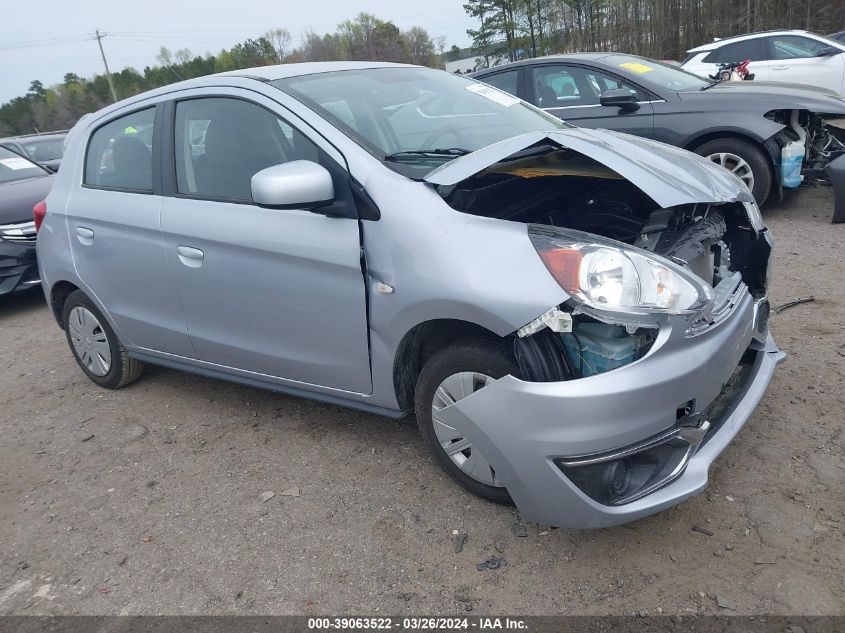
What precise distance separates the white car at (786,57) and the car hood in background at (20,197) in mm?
8482

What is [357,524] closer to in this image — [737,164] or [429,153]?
[429,153]

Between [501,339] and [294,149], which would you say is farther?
[294,149]

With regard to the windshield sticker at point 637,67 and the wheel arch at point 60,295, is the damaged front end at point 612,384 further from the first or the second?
the windshield sticker at point 637,67

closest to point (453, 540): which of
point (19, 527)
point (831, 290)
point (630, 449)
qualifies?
point (630, 449)

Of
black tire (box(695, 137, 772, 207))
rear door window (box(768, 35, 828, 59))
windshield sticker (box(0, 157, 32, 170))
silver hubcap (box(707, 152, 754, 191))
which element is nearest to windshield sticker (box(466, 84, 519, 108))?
black tire (box(695, 137, 772, 207))

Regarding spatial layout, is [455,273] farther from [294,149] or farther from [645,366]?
[294,149]

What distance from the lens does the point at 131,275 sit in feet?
11.9

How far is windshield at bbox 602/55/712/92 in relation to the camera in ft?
21.0

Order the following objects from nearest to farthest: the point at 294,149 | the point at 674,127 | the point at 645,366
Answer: the point at 645,366, the point at 294,149, the point at 674,127

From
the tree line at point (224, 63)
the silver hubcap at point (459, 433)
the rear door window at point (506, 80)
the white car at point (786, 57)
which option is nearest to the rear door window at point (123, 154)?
the silver hubcap at point (459, 433)

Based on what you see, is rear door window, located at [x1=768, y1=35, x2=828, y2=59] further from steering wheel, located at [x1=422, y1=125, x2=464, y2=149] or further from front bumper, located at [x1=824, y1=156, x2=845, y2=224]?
steering wheel, located at [x1=422, y1=125, x2=464, y2=149]

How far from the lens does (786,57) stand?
34.2 feet

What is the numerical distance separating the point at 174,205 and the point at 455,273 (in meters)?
1.69

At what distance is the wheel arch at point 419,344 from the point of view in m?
2.53
